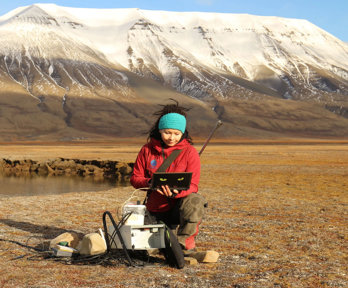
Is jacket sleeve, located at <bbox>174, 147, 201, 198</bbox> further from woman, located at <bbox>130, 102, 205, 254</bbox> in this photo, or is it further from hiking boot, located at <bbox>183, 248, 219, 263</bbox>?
hiking boot, located at <bbox>183, 248, 219, 263</bbox>

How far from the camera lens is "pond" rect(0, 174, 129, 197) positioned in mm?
20172

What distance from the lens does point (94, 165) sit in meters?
30.9

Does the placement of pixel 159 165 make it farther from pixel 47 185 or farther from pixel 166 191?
pixel 47 185

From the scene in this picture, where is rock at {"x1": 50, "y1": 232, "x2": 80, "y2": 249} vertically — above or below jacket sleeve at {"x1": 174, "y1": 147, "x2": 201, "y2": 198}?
below

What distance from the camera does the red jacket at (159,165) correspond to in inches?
254

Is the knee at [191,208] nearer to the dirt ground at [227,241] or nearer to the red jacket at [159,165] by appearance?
the red jacket at [159,165]

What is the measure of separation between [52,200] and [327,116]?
161519mm

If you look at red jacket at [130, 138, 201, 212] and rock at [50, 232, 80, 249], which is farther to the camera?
rock at [50, 232, 80, 249]

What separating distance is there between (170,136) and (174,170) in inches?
16.5

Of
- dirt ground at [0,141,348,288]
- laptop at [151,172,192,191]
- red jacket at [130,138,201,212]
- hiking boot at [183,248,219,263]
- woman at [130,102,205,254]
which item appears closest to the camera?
dirt ground at [0,141,348,288]

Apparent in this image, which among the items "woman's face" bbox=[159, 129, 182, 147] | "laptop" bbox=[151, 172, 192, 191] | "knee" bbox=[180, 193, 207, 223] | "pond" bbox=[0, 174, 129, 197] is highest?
"woman's face" bbox=[159, 129, 182, 147]

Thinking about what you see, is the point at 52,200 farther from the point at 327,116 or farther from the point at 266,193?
the point at 327,116

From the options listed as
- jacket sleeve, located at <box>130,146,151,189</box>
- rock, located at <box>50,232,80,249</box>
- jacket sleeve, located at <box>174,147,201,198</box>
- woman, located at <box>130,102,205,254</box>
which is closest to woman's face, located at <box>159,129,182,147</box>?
woman, located at <box>130,102,205,254</box>

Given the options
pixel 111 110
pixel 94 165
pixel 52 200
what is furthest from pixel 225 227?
pixel 111 110
